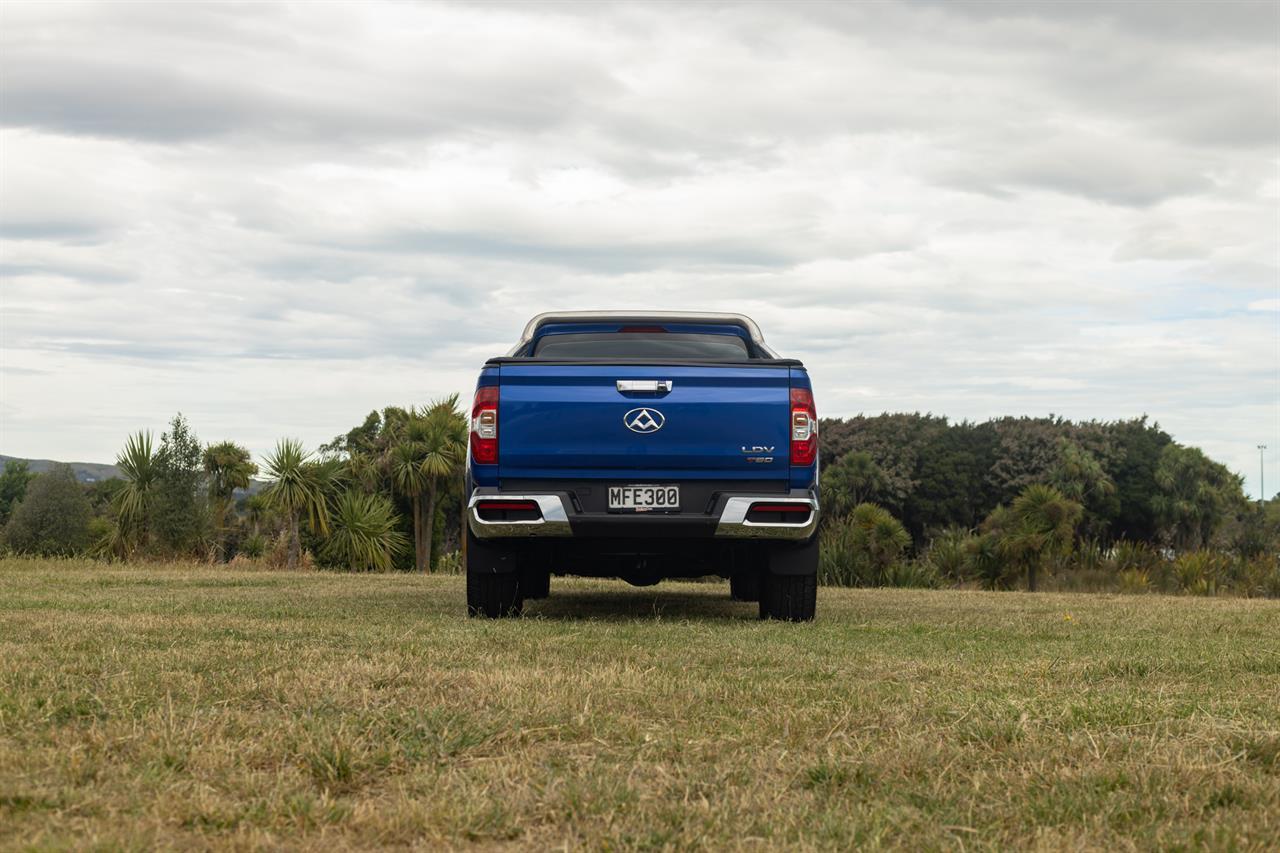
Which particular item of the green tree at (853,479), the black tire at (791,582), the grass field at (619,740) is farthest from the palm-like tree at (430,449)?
the green tree at (853,479)

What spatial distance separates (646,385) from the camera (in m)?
8.39

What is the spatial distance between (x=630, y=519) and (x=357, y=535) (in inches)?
734

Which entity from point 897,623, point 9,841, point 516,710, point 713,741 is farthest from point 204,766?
point 897,623

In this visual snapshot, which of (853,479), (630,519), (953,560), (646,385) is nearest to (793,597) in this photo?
(630,519)

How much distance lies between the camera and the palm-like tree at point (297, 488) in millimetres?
24672

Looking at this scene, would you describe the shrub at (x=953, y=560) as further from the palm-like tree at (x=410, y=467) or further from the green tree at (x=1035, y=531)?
the palm-like tree at (x=410, y=467)

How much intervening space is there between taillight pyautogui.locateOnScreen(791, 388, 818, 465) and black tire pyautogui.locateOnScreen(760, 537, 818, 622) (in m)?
0.73

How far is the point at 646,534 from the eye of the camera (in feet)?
27.7

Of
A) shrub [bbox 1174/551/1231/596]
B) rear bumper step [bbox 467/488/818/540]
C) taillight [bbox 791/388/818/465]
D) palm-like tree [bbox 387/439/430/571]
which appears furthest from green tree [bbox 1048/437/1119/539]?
rear bumper step [bbox 467/488/818/540]

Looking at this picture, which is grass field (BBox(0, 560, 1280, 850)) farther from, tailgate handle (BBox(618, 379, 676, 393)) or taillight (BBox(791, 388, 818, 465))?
tailgate handle (BBox(618, 379, 676, 393))

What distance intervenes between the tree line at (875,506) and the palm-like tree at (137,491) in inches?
1.7

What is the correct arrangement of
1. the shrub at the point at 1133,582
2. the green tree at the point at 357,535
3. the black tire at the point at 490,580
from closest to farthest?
the black tire at the point at 490,580 < the shrub at the point at 1133,582 < the green tree at the point at 357,535

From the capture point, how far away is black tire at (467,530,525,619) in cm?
892

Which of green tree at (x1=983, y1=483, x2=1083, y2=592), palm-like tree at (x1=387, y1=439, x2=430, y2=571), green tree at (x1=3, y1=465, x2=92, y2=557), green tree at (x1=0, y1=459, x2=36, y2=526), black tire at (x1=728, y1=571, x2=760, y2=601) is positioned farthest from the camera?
green tree at (x1=0, y1=459, x2=36, y2=526)
